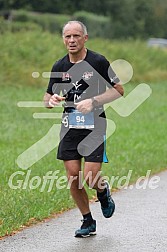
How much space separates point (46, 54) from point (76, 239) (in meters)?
22.4

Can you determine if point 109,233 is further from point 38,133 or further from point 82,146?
point 38,133

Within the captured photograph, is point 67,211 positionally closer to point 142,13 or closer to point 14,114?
A: point 14,114

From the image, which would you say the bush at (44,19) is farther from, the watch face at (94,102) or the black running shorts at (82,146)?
the watch face at (94,102)

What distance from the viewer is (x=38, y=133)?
16.4 m

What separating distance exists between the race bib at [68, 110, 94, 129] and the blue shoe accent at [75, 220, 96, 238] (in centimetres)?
98

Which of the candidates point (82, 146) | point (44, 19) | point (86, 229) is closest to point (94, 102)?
point (82, 146)

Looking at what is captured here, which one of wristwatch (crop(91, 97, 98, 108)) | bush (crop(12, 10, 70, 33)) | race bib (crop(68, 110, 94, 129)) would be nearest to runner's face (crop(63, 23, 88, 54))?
wristwatch (crop(91, 97, 98, 108))

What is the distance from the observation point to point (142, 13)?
7925 centimetres

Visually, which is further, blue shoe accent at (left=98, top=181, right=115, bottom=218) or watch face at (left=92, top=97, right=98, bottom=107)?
blue shoe accent at (left=98, top=181, right=115, bottom=218)

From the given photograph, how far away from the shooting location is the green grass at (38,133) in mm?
9148

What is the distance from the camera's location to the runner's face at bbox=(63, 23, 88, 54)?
7312 mm

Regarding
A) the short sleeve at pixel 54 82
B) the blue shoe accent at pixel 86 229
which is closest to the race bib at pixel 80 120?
the short sleeve at pixel 54 82

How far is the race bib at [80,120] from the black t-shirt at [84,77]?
0.25 feet

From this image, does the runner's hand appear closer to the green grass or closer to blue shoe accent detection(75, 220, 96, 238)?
blue shoe accent detection(75, 220, 96, 238)
